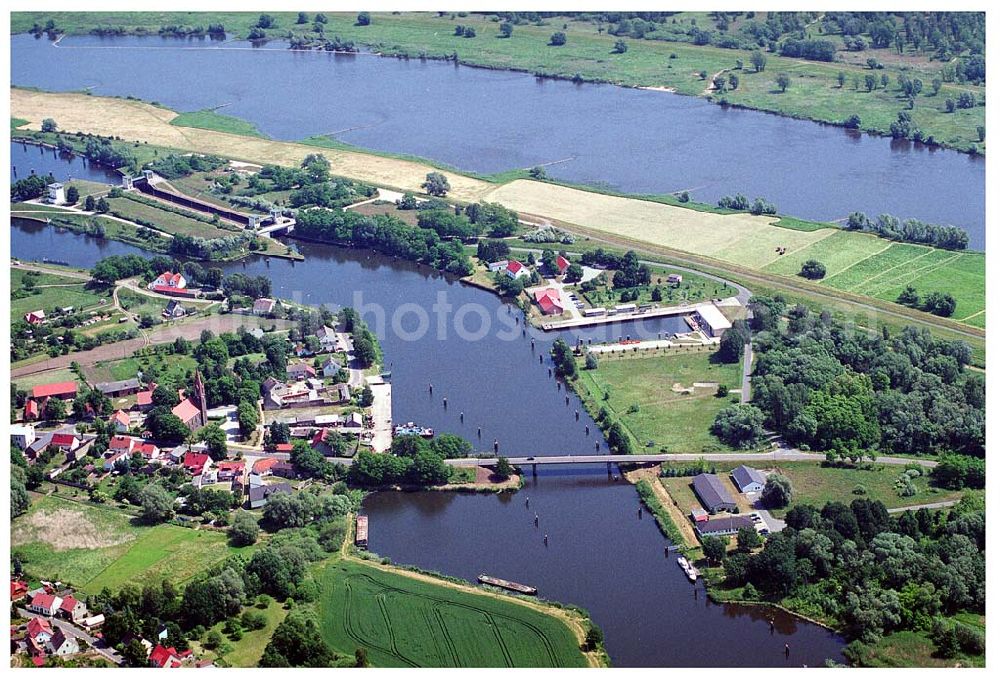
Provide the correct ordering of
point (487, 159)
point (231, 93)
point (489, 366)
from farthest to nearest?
point (231, 93)
point (487, 159)
point (489, 366)

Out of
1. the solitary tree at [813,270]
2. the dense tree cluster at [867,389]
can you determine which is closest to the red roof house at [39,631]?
the dense tree cluster at [867,389]

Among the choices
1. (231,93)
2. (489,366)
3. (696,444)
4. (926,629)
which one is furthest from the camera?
(231,93)

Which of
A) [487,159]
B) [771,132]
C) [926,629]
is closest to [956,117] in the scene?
[771,132]

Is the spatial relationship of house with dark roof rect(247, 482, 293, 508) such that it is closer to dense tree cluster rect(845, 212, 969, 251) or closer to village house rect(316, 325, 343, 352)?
village house rect(316, 325, 343, 352)

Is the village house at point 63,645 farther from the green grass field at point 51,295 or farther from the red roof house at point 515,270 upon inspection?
the red roof house at point 515,270

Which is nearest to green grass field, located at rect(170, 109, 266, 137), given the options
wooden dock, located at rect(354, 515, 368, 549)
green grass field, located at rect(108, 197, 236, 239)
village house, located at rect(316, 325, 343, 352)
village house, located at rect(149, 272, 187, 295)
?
green grass field, located at rect(108, 197, 236, 239)

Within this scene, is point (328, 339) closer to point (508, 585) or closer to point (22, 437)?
point (22, 437)

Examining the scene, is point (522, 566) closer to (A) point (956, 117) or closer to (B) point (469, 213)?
(B) point (469, 213)
